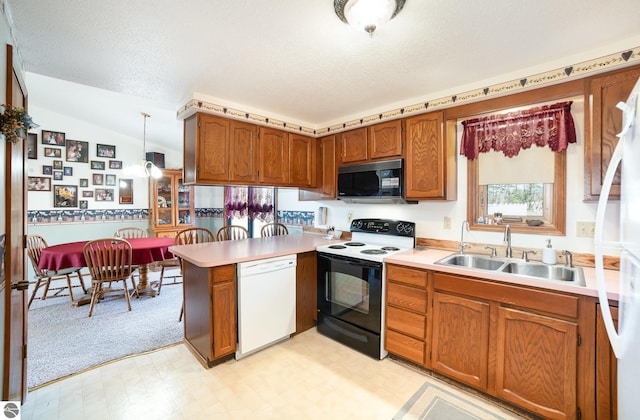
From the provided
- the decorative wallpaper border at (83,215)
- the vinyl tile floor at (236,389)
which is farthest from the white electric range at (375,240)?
the decorative wallpaper border at (83,215)

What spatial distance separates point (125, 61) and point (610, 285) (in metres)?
3.28

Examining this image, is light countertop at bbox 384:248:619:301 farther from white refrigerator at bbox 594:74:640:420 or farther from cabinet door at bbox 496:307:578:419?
white refrigerator at bbox 594:74:640:420

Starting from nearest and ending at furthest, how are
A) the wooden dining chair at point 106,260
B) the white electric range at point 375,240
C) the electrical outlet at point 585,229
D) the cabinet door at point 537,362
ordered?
the cabinet door at point 537,362
the electrical outlet at point 585,229
the white electric range at point 375,240
the wooden dining chair at point 106,260

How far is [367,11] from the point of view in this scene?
4.29 ft

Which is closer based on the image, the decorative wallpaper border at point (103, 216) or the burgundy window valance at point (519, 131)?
the burgundy window valance at point (519, 131)

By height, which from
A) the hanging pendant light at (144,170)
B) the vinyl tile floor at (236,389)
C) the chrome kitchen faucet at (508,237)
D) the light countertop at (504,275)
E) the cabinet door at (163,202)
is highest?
the hanging pendant light at (144,170)

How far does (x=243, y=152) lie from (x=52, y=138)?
159 inches

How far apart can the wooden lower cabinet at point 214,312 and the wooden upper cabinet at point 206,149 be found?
864 millimetres

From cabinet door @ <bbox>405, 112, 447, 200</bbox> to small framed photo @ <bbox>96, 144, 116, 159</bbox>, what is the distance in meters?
5.29

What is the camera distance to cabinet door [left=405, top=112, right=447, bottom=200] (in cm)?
237

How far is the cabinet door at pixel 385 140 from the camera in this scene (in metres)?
2.64

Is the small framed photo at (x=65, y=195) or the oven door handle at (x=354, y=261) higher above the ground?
the small framed photo at (x=65, y=195)

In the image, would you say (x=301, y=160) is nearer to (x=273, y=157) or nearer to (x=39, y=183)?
(x=273, y=157)

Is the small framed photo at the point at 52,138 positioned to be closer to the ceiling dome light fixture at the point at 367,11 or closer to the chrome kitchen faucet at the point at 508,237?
the ceiling dome light fixture at the point at 367,11
